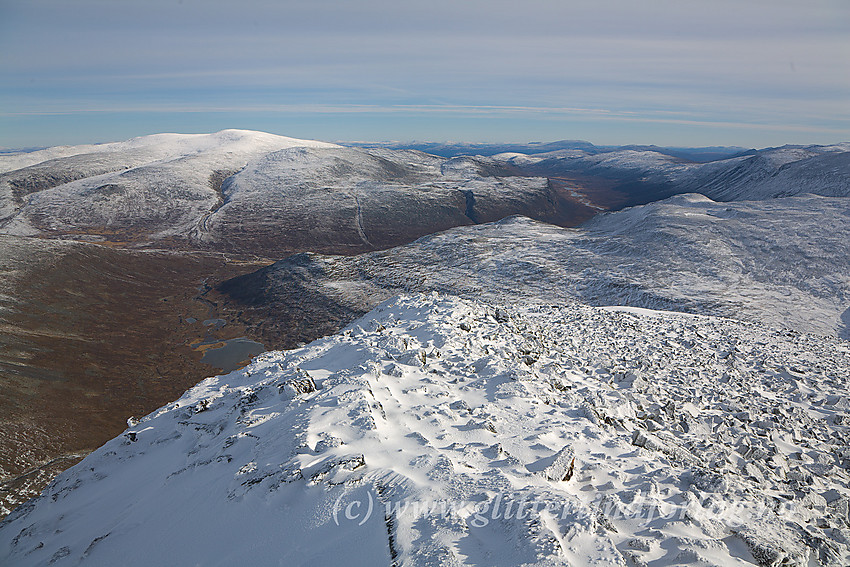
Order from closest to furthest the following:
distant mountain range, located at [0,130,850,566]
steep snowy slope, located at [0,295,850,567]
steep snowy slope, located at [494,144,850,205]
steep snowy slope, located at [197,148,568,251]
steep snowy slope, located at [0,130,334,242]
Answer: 1. steep snowy slope, located at [0,295,850,567]
2. distant mountain range, located at [0,130,850,566]
3. steep snowy slope, located at [494,144,850,205]
4. steep snowy slope, located at [197,148,568,251]
5. steep snowy slope, located at [0,130,334,242]

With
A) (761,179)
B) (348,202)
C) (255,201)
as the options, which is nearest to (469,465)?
(348,202)

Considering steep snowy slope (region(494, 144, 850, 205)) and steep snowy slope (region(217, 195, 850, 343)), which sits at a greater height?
steep snowy slope (region(494, 144, 850, 205))

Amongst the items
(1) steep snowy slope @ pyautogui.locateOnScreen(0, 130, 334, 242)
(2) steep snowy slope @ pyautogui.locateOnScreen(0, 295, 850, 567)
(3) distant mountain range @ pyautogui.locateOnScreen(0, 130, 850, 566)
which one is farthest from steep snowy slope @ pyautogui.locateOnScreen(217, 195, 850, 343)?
(1) steep snowy slope @ pyautogui.locateOnScreen(0, 130, 334, 242)

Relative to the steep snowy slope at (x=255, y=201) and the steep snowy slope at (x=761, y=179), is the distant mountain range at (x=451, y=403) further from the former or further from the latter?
the steep snowy slope at (x=255, y=201)

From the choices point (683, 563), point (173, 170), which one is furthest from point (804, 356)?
point (173, 170)

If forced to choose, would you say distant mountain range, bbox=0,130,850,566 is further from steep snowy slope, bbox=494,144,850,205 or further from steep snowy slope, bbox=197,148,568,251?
steep snowy slope, bbox=197,148,568,251

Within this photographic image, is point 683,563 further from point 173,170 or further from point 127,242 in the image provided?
point 173,170
